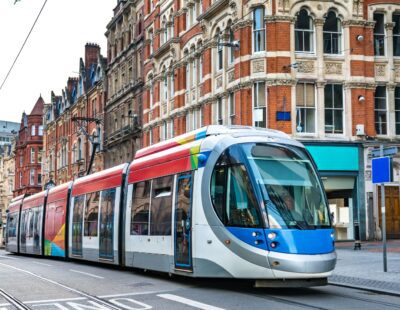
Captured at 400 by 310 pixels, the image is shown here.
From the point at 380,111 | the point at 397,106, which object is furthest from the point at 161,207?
the point at 397,106

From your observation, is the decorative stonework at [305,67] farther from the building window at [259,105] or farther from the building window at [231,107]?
the building window at [231,107]

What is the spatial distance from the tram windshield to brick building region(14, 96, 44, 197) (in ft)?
254

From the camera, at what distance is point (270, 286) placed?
1255 cm

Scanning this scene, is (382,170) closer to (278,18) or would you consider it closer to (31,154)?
(278,18)

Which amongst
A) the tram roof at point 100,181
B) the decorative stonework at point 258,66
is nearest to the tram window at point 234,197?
the tram roof at point 100,181

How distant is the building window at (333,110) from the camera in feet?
102

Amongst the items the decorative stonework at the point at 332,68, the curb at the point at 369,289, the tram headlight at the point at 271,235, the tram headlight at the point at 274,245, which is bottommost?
the curb at the point at 369,289

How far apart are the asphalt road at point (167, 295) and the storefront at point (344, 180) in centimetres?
1586

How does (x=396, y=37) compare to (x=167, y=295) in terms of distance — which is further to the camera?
(x=396, y=37)

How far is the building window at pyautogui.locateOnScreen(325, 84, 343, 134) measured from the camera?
31016mm

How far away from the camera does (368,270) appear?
57.2ft

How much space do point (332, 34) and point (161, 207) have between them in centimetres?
1859

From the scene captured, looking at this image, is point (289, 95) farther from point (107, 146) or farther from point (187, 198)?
point (107, 146)

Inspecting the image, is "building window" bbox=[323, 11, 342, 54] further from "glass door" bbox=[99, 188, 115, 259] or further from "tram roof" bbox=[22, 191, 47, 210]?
"glass door" bbox=[99, 188, 115, 259]
